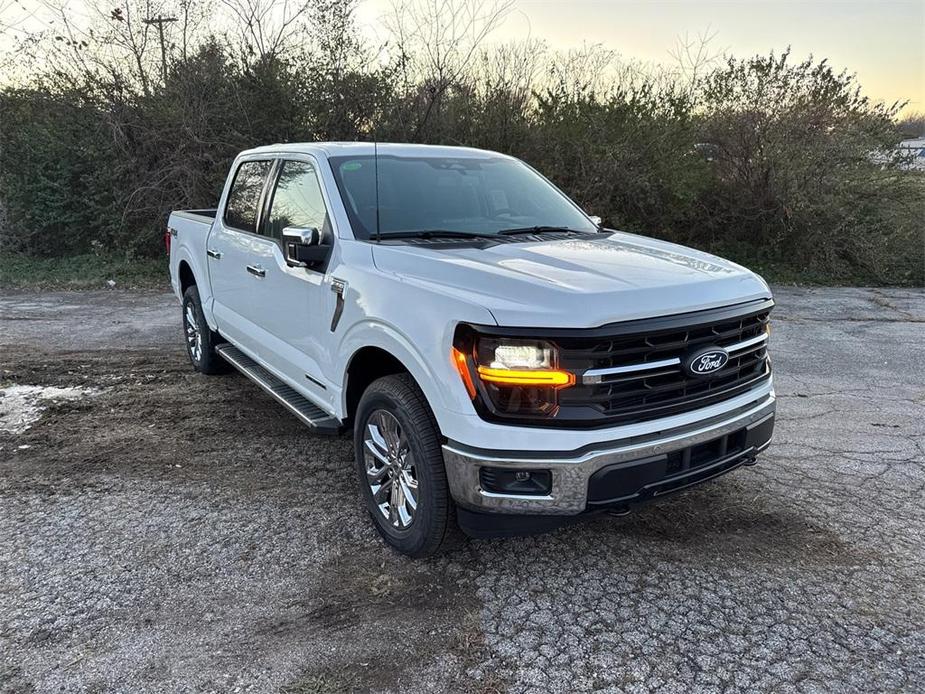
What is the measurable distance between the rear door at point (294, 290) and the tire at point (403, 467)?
1.91ft

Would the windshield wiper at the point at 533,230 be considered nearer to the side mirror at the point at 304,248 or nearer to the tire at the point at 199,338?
the side mirror at the point at 304,248

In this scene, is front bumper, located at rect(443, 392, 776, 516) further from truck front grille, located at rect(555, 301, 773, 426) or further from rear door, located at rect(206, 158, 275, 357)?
rear door, located at rect(206, 158, 275, 357)

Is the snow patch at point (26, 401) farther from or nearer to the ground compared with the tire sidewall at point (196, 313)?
nearer to the ground

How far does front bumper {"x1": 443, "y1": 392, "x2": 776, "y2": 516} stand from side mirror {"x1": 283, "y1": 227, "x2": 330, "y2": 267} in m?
1.35

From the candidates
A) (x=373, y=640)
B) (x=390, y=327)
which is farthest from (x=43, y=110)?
(x=373, y=640)

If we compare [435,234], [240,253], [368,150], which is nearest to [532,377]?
[435,234]

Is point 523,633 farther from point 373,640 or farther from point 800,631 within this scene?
point 800,631

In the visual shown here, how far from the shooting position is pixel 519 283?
2.74 m

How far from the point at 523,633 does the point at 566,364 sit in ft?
3.57

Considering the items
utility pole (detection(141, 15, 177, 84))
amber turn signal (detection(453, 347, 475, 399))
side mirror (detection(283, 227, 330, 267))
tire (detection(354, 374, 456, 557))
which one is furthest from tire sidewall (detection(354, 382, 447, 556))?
utility pole (detection(141, 15, 177, 84))

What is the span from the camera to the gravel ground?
2510 millimetres

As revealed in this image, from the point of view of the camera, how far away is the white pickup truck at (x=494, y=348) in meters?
2.63

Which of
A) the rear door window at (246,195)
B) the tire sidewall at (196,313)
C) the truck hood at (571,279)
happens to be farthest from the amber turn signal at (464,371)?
the tire sidewall at (196,313)

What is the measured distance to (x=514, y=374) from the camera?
2.60m
